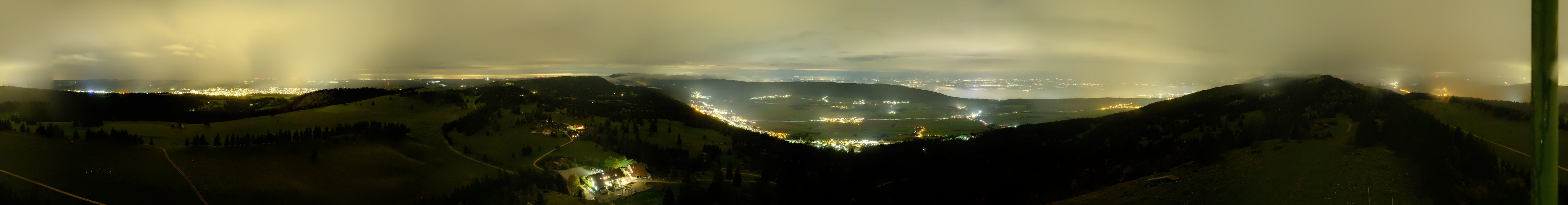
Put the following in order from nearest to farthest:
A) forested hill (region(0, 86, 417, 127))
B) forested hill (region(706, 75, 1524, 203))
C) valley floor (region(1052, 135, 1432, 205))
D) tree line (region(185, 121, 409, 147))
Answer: valley floor (region(1052, 135, 1432, 205)), forested hill (region(706, 75, 1524, 203)), forested hill (region(0, 86, 417, 127)), tree line (region(185, 121, 409, 147))

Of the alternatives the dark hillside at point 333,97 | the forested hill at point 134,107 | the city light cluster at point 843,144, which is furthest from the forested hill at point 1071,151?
the forested hill at point 134,107

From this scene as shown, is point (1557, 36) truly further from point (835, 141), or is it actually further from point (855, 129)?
point (855, 129)

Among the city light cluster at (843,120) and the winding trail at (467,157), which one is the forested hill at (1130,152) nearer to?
the winding trail at (467,157)

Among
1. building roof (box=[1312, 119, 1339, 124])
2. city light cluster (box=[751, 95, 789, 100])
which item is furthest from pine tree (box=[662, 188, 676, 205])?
city light cluster (box=[751, 95, 789, 100])

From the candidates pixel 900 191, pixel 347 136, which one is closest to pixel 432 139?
pixel 347 136

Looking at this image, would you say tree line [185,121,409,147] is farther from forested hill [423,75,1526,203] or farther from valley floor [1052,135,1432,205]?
valley floor [1052,135,1432,205]

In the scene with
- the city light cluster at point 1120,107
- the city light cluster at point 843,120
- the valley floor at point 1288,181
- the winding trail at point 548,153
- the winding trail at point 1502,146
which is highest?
the city light cluster at point 1120,107
